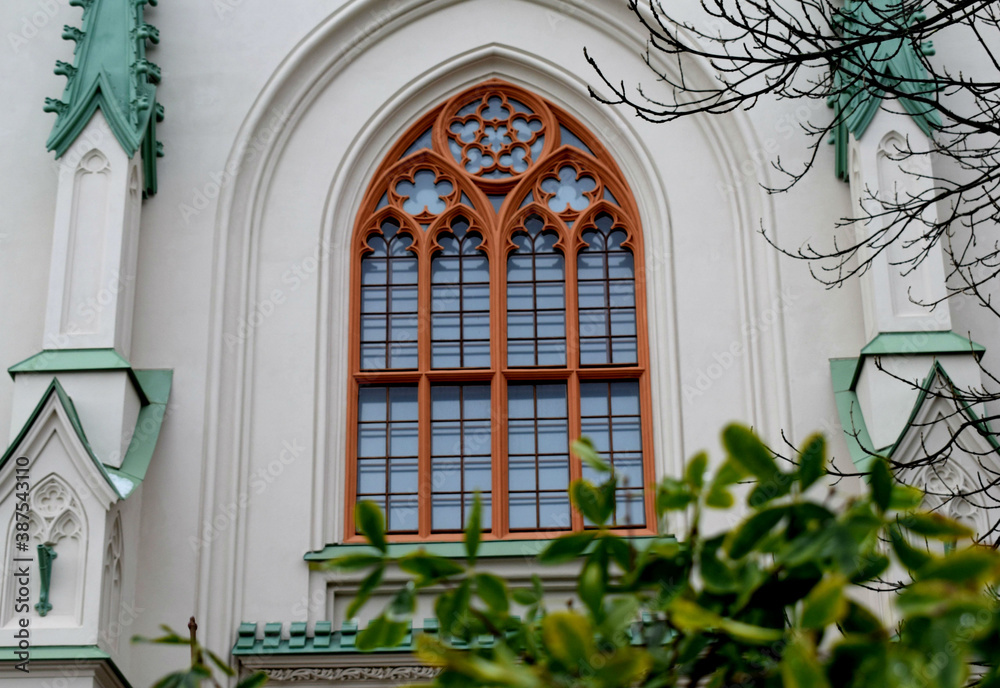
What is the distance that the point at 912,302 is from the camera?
1111 centimetres

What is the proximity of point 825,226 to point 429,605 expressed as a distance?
157 inches

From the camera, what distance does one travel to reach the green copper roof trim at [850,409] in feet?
35.5

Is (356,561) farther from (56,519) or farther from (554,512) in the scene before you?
(554,512)

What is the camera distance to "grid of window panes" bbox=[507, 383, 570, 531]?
37.6ft

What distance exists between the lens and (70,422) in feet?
33.7

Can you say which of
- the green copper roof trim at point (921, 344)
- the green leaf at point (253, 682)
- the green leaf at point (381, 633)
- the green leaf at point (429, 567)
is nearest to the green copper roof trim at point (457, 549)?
the green copper roof trim at point (921, 344)

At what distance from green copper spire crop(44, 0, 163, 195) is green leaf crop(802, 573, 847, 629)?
866cm

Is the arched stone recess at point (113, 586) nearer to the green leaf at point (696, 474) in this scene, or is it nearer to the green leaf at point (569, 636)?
the green leaf at point (696, 474)

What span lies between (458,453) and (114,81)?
3.68 meters

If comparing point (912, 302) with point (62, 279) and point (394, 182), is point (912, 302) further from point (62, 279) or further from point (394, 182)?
point (62, 279)

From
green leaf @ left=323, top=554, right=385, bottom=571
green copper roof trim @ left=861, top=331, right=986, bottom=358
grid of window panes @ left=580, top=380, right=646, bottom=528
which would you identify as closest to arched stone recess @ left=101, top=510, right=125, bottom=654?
grid of window panes @ left=580, top=380, right=646, bottom=528

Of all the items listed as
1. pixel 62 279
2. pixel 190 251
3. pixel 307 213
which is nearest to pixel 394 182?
pixel 307 213

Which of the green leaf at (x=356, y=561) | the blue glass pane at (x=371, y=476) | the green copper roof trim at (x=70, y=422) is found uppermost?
the green copper roof trim at (x=70, y=422)

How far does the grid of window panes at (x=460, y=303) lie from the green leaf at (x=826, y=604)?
8275mm
